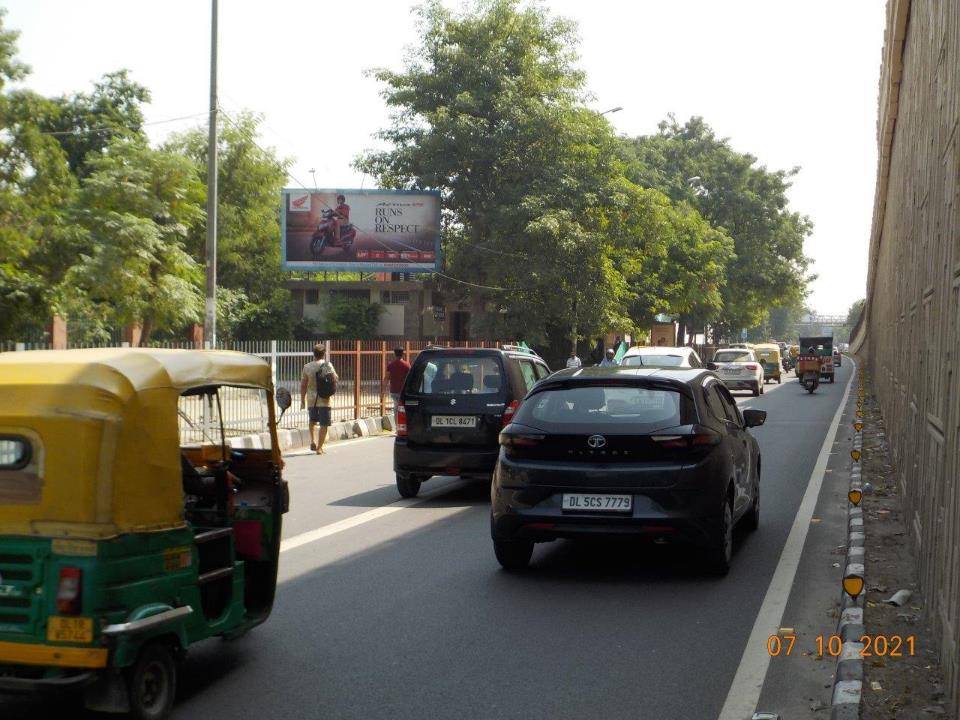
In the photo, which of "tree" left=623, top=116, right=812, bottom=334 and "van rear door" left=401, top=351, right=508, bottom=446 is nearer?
"van rear door" left=401, top=351, right=508, bottom=446

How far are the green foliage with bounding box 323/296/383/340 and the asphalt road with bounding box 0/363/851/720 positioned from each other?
36.4 meters

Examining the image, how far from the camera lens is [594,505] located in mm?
7965

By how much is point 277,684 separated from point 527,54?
39.9m

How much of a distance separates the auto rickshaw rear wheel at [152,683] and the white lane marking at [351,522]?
171 inches

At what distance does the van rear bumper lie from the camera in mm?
12422

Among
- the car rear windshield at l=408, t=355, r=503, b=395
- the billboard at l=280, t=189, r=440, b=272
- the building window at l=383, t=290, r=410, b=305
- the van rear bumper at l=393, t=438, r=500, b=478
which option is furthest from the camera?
the building window at l=383, t=290, r=410, b=305

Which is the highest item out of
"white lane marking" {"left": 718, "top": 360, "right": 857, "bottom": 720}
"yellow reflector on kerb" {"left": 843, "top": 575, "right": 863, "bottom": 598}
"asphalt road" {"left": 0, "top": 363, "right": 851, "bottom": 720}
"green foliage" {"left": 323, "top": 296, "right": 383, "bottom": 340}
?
"green foliage" {"left": 323, "top": 296, "right": 383, "bottom": 340}

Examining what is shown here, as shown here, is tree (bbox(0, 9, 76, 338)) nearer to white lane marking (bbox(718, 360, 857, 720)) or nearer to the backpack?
the backpack

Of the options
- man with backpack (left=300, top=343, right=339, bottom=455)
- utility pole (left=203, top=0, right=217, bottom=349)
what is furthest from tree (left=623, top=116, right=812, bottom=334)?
man with backpack (left=300, top=343, right=339, bottom=455)

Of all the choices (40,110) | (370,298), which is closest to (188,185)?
(40,110)

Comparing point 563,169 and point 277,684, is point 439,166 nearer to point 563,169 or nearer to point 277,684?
point 563,169

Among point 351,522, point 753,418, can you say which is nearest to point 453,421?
point 351,522

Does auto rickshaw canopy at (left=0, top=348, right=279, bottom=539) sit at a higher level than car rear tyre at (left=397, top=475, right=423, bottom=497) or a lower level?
higher

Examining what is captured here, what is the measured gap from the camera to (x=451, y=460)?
40.9ft
